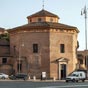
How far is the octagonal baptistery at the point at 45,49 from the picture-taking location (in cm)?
8131

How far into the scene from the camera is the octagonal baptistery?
81.3 m

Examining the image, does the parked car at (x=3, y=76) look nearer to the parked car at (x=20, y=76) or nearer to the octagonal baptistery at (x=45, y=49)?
the parked car at (x=20, y=76)

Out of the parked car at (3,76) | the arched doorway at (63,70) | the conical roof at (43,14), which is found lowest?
the parked car at (3,76)

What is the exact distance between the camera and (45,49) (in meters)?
81.7

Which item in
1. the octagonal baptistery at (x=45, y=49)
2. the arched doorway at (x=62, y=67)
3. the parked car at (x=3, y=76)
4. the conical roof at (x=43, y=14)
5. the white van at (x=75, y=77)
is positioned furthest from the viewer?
Result: the conical roof at (x=43, y=14)

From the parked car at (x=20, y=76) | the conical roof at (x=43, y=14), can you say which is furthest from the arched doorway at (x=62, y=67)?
the conical roof at (x=43, y=14)

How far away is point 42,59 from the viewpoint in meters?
81.7

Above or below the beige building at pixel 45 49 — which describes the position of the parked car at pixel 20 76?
below

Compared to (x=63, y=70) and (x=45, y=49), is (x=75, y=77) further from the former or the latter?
(x=45, y=49)

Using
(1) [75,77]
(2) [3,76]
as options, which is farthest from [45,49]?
(1) [75,77]

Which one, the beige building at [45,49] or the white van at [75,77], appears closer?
the white van at [75,77]

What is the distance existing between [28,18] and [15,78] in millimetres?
19785

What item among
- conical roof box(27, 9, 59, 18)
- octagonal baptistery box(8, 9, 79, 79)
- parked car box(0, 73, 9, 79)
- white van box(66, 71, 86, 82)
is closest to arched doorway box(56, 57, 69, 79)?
octagonal baptistery box(8, 9, 79, 79)

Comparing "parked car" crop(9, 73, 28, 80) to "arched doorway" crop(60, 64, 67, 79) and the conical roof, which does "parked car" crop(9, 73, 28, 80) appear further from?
the conical roof
